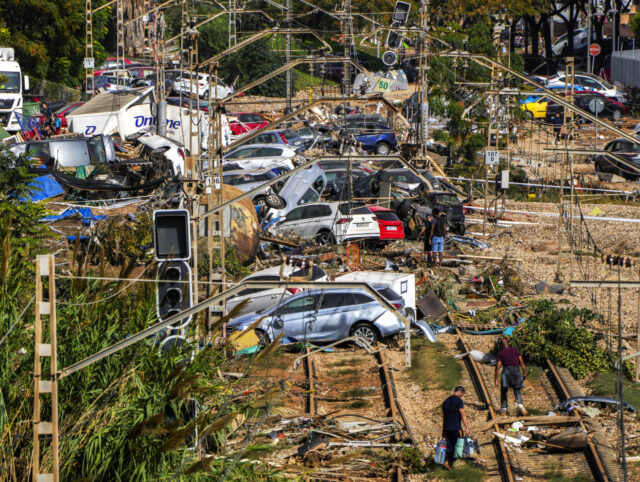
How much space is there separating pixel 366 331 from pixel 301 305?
4.99ft

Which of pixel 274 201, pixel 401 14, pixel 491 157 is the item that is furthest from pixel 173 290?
pixel 401 14

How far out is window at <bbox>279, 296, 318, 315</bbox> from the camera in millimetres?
19891

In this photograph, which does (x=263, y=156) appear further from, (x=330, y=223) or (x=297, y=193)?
(x=330, y=223)

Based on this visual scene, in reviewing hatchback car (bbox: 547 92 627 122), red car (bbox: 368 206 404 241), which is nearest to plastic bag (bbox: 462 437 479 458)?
red car (bbox: 368 206 404 241)

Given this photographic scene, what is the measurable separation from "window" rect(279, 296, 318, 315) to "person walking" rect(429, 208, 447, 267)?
22.5 ft

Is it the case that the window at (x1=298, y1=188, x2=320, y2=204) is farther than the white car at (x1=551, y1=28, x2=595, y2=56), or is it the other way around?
the white car at (x1=551, y1=28, x2=595, y2=56)

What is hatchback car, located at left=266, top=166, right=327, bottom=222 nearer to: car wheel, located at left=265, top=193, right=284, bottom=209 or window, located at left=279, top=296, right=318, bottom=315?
car wheel, located at left=265, top=193, right=284, bottom=209

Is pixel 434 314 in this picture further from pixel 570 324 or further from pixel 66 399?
pixel 66 399

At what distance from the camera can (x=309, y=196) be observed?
28.9 m

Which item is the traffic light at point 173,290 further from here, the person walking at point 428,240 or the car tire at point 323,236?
the person walking at point 428,240

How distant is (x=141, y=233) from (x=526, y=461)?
541 inches

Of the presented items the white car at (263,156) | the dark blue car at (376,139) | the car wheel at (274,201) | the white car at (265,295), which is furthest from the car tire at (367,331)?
the dark blue car at (376,139)

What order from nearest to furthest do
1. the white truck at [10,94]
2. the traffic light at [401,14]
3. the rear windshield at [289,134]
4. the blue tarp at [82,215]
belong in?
the blue tarp at [82,215]
the white truck at [10,94]
the rear windshield at [289,134]
the traffic light at [401,14]

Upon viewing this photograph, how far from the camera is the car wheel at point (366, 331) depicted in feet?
66.0
